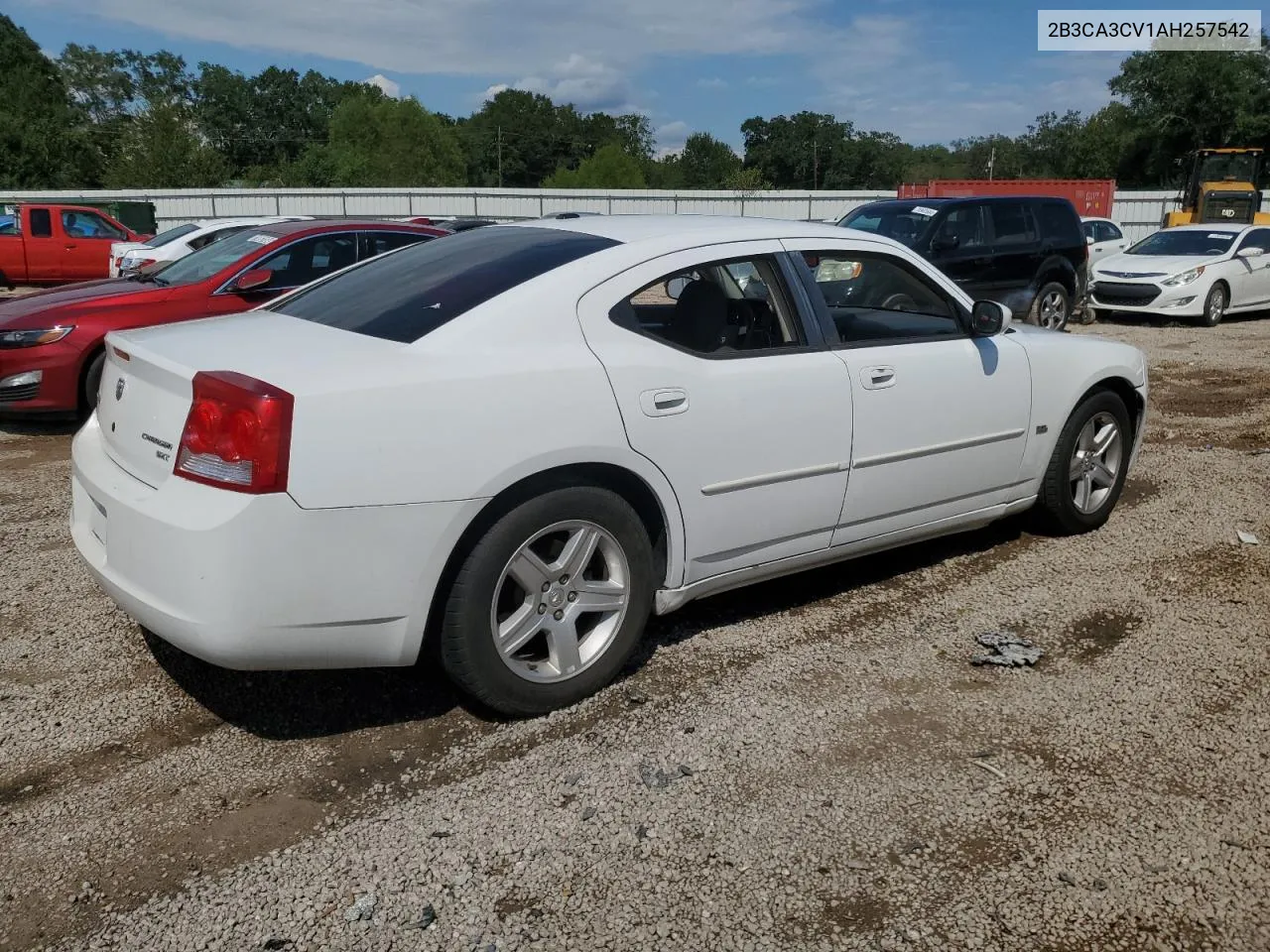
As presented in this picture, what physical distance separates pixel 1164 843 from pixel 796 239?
2433mm

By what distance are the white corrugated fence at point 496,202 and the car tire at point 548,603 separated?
114ft

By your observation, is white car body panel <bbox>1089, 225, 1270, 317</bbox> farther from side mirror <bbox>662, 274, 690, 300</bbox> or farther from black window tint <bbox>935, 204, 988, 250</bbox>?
side mirror <bbox>662, 274, 690, 300</bbox>

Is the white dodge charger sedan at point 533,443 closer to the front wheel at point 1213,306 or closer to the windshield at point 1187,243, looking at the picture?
the front wheel at point 1213,306

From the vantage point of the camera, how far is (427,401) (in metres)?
3.00

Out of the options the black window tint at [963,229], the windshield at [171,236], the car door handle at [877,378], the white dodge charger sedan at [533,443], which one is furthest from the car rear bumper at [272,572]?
the windshield at [171,236]

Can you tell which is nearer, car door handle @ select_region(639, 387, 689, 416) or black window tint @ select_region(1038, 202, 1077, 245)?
car door handle @ select_region(639, 387, 689, 416)

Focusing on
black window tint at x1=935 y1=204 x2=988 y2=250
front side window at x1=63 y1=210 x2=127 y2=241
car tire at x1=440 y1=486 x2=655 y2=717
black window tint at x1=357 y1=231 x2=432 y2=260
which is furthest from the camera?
front side window at x1=63 y1=210 x2=127 y2=241

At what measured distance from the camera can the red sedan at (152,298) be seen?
7.30m

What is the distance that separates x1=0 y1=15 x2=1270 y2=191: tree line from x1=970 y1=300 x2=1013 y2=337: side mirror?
5314 centimetres

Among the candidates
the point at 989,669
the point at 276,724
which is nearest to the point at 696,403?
the point at 989,669

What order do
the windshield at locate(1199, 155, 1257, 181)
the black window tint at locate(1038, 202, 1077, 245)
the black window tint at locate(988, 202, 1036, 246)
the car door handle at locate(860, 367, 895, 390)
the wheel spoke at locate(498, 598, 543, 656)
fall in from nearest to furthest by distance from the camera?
the wheel spoke at locate(498, 598, 543, 656) → the car door handle at locate(860, 367, 895, 390) → the black window tint at locate(988, 202, 1036, 246) → the black window tint at locate(1038, 202, 1077, 245) → the windshield at locate(1199, 155, 1257, 181)

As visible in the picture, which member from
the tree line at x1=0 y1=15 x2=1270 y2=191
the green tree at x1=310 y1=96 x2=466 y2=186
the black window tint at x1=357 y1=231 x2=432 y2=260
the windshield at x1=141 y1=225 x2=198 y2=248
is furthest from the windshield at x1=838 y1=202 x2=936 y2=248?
the green tree at x1=310 y1=96 x2=466 y2=186

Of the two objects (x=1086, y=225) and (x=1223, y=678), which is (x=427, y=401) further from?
(x=1086, y=225)

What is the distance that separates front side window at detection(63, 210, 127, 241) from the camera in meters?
19.2
